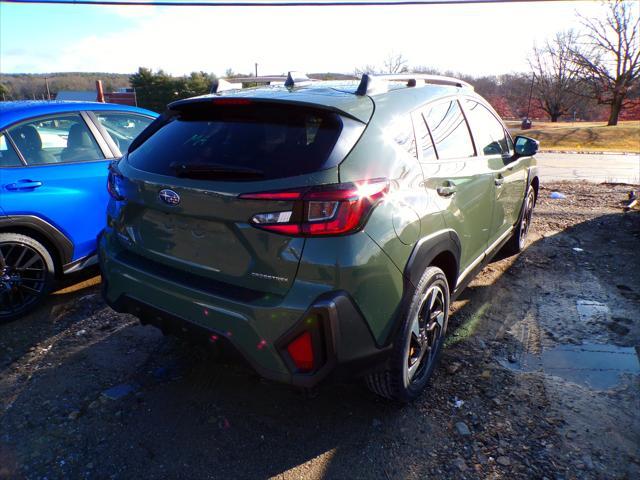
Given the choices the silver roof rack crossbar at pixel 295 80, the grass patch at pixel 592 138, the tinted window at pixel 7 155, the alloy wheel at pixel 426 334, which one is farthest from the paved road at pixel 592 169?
the tinted window at pixel 7 155

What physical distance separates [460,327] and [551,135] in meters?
A: 32.8

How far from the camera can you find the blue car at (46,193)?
359 centimetres

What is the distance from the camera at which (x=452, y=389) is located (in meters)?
2.88

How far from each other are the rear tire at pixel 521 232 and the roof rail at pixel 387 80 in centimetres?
199

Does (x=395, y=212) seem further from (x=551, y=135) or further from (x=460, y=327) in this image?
(x=551, y=135)

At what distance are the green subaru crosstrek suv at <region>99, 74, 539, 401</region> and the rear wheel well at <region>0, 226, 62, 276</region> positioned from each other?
1.35m

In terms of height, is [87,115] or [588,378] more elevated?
[87,115]

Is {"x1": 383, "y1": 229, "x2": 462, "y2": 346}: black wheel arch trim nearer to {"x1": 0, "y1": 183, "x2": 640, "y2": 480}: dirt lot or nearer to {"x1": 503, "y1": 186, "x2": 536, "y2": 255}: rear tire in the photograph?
{"x1": 0, "y1": 183, "x2": 640, "y2": 480}: dirt lot

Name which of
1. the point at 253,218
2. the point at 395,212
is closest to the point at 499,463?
the point at 395,212

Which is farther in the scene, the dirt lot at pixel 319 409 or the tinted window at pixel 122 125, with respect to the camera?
the tinted window at pixel 122 125

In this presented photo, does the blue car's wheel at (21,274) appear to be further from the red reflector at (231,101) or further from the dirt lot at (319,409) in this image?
the red reflector at (231,101)

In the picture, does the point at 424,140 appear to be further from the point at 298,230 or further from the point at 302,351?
the point at 302,351

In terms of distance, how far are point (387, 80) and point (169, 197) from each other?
154 cm

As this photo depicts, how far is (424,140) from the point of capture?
108 inches
